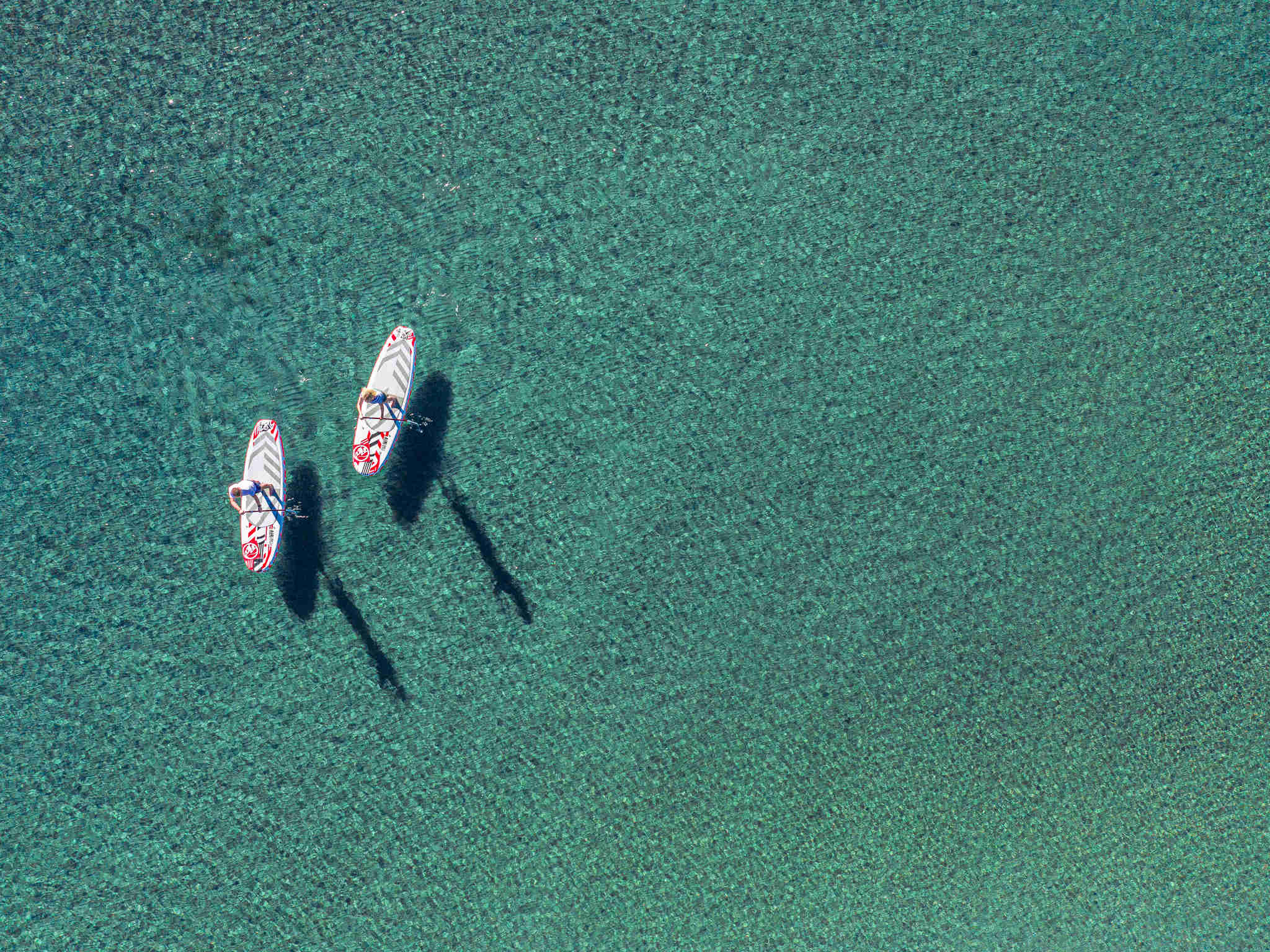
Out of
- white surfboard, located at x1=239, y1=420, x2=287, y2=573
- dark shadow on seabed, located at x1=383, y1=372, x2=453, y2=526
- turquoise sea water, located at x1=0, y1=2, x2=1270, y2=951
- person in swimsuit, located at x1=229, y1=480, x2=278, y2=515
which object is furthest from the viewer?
dark shadow on seabed, located at x1=383, y1=372, x2=453, y2=526

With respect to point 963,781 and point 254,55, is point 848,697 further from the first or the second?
point 254,55

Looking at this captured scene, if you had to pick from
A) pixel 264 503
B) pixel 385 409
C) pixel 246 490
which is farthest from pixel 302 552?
pixel 385 409

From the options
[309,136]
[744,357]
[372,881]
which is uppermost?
[309,136]

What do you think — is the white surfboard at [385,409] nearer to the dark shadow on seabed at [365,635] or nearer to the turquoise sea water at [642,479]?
the turquoise sea water at [642,479]

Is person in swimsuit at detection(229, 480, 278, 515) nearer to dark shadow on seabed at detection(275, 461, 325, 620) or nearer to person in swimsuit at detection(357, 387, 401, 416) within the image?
dark shadow on seabed at detection(275, 461, 325, 620)

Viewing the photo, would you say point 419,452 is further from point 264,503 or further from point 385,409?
point 264,503

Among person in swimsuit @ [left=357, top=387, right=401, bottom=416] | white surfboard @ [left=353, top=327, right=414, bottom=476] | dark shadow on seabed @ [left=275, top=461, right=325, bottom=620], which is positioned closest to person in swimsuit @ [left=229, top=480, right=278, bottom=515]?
dark shadow on seabed @ [left=275, top=461, right=325, bottom=620]

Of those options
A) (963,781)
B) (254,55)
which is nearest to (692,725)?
(963,781)
